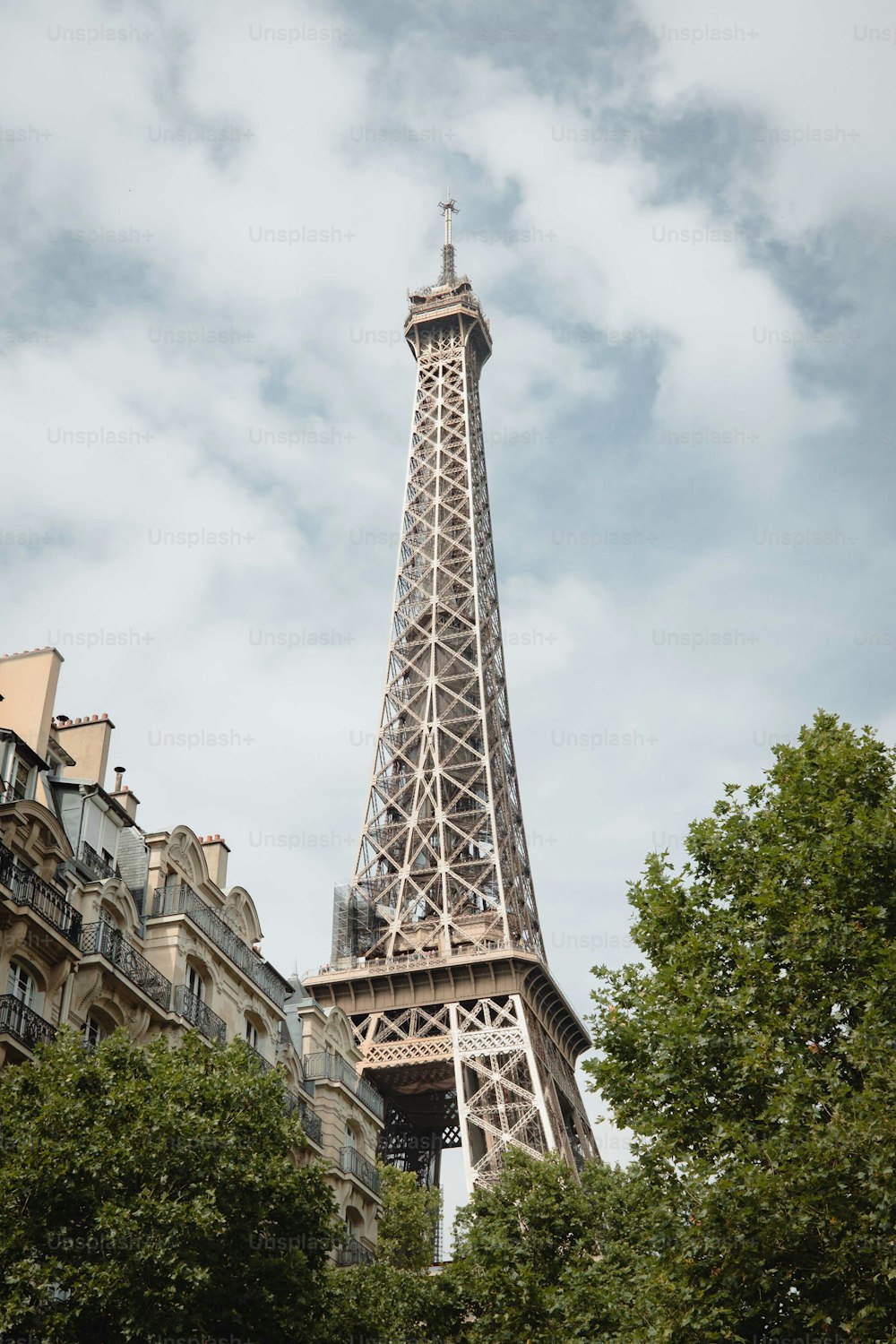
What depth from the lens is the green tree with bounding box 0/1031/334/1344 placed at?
1844 centimetres

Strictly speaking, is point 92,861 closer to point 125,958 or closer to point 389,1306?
point 125,958

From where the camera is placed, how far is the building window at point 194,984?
27.9m

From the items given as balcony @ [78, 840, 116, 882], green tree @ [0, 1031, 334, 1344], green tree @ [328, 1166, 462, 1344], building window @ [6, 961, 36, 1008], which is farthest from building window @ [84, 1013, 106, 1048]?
green tree @ [328, 1166, 462, 1344]

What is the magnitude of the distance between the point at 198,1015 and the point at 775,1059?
1173cm

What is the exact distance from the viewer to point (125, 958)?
25391mm

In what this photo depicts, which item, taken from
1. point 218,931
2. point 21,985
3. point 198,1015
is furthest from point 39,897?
point 218,931

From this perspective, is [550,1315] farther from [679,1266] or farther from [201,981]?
[679,1266]

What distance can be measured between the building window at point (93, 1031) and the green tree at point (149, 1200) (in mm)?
3246

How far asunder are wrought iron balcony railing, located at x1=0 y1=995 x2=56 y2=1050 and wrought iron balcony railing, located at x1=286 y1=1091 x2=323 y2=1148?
9675 mm

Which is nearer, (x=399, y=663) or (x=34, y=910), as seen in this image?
(x=34, y=910)

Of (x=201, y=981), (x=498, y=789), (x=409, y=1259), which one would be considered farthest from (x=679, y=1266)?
(x=498, y=789)

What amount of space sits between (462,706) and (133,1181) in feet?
184

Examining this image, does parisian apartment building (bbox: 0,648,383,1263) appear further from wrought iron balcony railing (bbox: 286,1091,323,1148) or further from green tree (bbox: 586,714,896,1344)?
green tree (bbox: 586,714,896,1344)

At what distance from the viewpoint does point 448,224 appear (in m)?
94.3
